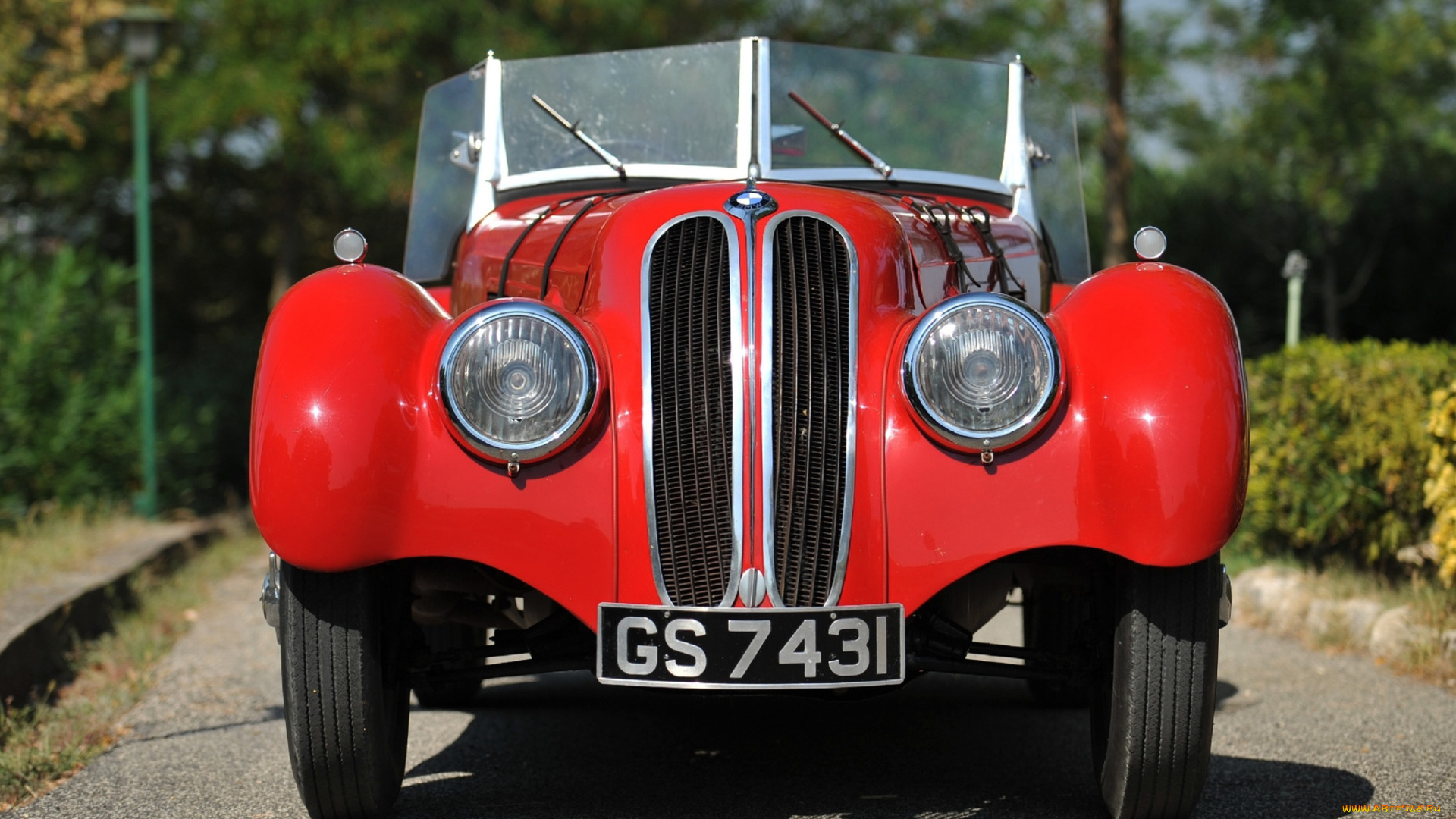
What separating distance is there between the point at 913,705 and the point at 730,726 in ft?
2.30

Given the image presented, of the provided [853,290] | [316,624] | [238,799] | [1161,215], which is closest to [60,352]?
[238,799]

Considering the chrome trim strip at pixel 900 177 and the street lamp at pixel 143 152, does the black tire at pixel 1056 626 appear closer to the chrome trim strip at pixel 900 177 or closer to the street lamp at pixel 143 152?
the chrome trim strip at pixel 900 177

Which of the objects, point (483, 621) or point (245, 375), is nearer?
point (483, 621)

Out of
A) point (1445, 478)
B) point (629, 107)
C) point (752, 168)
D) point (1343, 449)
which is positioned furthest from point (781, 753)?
point (1343, 449)

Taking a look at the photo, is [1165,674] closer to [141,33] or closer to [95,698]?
[95,698]

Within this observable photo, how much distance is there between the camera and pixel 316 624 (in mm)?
3051

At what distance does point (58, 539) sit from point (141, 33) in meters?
4.23

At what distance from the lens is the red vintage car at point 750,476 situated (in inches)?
113

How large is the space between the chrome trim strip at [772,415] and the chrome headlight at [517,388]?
1.19ft

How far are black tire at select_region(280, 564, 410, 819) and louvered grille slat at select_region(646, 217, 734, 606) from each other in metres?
0.67

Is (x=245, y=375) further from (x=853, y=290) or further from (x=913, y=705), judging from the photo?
(x=853, y=290)

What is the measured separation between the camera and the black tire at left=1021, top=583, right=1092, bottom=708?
3.56 meters

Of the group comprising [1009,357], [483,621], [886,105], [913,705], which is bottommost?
[913,705]

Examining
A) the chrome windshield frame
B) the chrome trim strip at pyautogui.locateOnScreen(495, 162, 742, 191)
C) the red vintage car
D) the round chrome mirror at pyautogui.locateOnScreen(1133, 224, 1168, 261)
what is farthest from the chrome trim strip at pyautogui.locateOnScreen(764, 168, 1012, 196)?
the round chrome mirror at pyautogui.locateOnScreen(1133, 224, 1168, 261)
